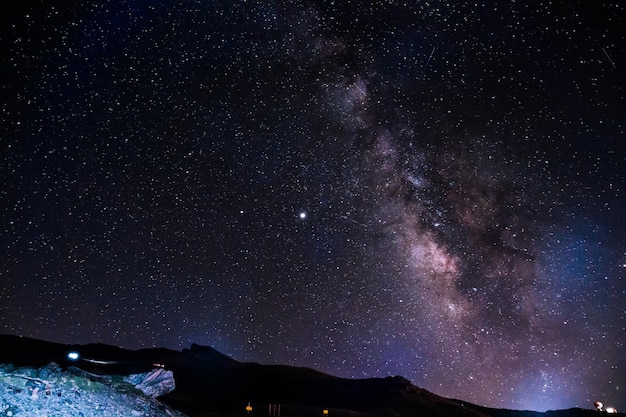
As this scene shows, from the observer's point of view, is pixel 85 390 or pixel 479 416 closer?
pixel 85 390

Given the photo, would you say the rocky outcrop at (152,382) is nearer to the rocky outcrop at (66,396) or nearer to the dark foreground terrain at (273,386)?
the rocky outcrop at (66,396)

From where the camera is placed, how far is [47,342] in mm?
51781

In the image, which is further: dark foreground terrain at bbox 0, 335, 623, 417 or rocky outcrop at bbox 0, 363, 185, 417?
dark foreground terrain at bbox 0, 335, 623, 417

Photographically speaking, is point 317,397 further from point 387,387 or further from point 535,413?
point 535,413

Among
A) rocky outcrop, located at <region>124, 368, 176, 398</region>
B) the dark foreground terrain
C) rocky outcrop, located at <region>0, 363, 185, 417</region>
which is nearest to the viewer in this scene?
rocky outcrop, located at <region>0, 363, 185, 417</region>

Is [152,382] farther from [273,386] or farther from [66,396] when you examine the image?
[273,386]

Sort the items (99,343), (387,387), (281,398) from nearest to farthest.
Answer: (281,398)
(387,387)
(99,343)

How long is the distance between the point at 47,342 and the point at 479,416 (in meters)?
48.1

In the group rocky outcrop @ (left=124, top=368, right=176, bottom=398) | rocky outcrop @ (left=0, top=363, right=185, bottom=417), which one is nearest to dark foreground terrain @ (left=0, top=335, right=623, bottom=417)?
rocky outcrop @ (left=124, top=368, right=176, bottom=398)

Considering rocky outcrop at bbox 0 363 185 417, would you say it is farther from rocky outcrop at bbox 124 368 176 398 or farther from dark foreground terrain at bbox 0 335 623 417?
dark foreground terrain at bbox 0 335 623 417

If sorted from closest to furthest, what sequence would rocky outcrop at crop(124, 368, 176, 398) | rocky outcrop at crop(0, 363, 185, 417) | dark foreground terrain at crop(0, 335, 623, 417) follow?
rocky outcrop at crop(0, 363, 185, 417), rocky outcrop at crop(124, 368, 176, 398), dark foreground terrain at crop(0, 335, 623, 417)

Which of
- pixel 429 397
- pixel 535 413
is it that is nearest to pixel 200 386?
A: pixel 429 397

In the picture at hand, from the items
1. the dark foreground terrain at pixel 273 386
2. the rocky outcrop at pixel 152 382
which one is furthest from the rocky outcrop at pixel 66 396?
the dark foreground terrain at pixel 273 386

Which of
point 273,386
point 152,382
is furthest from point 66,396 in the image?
point 273,386
